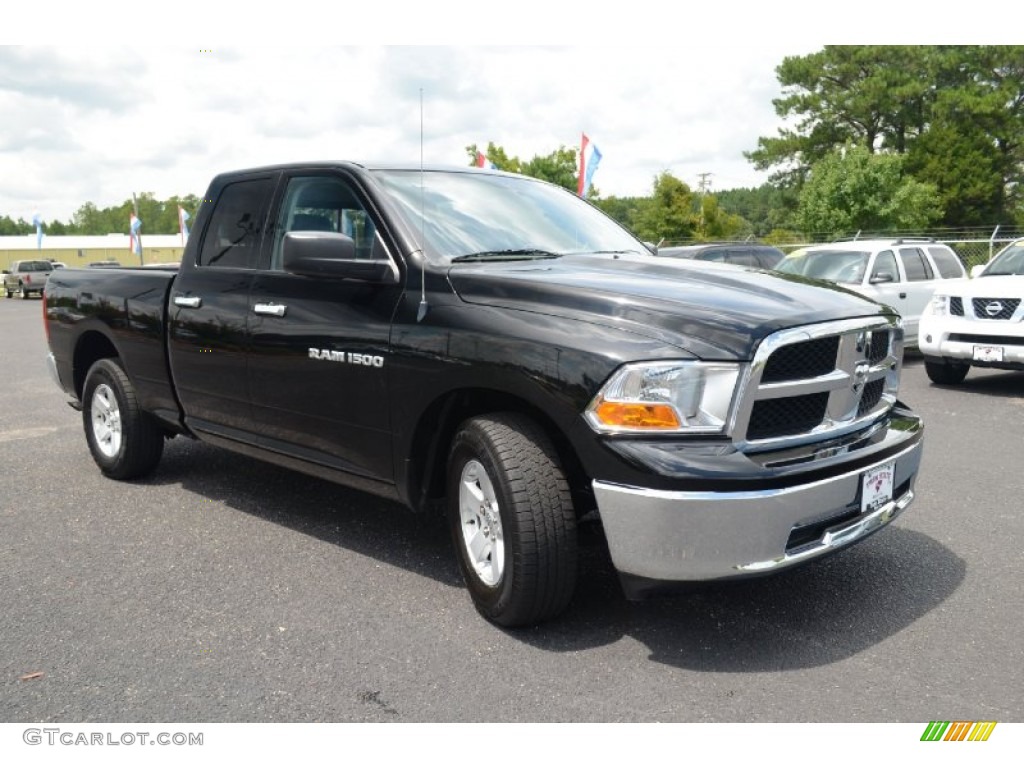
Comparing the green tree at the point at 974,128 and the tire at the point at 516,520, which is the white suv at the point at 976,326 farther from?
the green tree at the point at 974,128

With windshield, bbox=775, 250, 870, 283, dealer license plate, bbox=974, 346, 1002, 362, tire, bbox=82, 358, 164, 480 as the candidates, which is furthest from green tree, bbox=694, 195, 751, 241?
tire, bbox=82, 358, 164, 480

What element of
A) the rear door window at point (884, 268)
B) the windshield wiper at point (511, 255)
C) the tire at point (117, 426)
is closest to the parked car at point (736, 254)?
the rear door window at point (884, 268)

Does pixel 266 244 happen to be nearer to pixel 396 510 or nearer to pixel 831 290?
pixel 396 510

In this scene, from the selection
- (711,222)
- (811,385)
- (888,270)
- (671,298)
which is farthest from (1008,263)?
(711,222)

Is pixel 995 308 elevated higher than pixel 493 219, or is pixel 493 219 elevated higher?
pixel 493 219

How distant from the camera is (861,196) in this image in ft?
140

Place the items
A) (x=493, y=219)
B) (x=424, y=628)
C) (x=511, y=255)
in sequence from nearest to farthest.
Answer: (x=424, y=628) < (x=511, y=255) < (x=493, y=219)

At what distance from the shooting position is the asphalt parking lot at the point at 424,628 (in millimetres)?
3213

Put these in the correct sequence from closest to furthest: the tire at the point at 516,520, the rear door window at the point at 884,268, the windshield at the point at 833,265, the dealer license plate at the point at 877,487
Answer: the tire at the point at 516,520, the dealer license plate at the point at 877,487, the rear door window at the point at 884,268, the windshield at the point at 833,265

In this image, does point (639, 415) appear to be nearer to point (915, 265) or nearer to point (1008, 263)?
point (1008, 263)

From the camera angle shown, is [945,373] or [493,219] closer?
[493,219]

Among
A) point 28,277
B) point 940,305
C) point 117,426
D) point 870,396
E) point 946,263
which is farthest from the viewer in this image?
point 28,277

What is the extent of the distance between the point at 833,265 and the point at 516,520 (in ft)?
34.3

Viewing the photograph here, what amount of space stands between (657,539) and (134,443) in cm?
399
